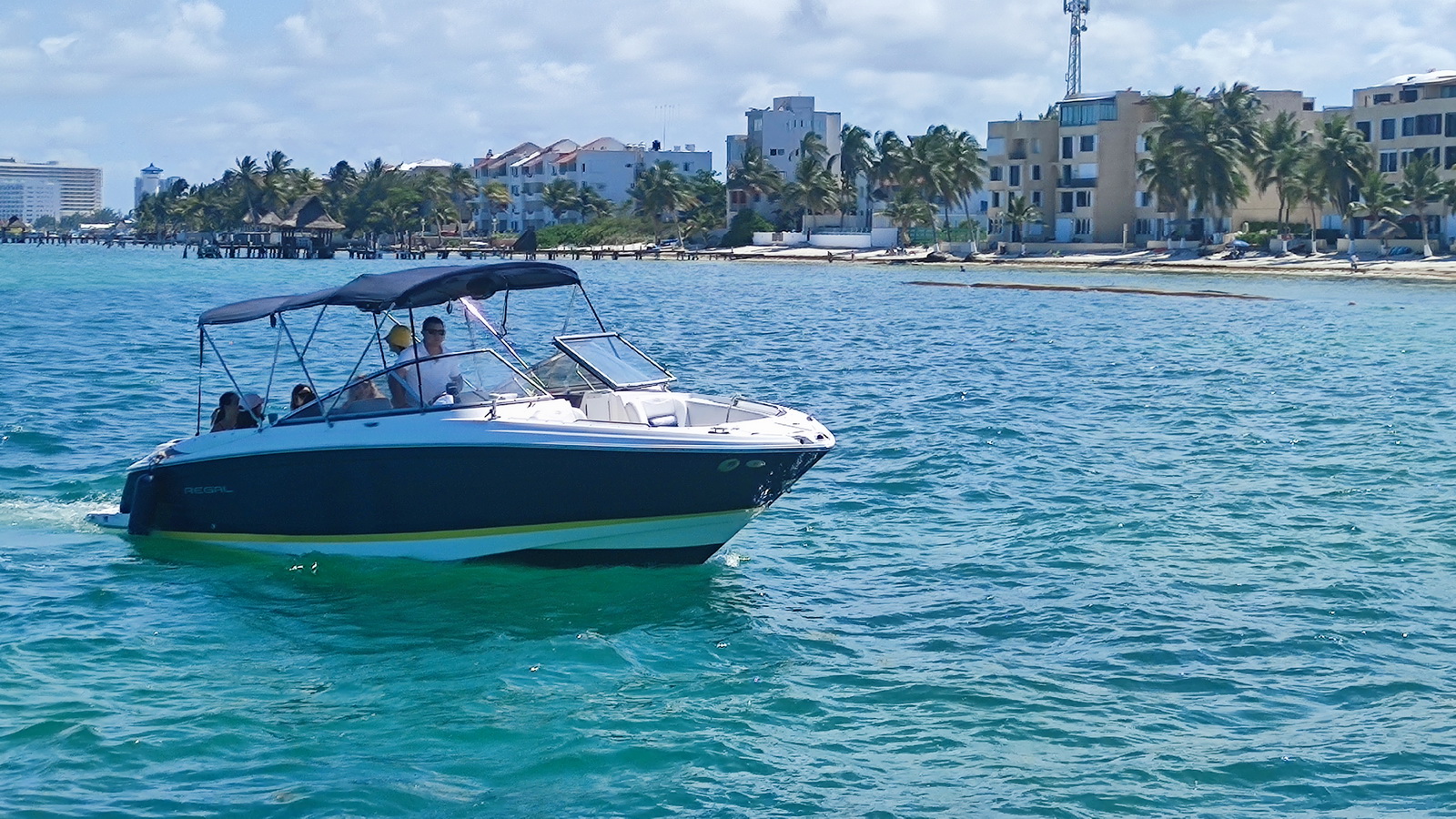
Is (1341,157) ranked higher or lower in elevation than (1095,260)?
higher

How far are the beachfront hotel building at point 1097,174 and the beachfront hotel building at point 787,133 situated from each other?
3988 cm

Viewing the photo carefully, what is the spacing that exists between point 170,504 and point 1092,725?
1003 cm

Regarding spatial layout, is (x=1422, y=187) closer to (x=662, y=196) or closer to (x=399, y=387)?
(x=399, y=387)

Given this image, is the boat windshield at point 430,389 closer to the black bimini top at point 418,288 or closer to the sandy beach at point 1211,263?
the black bimini top at point 418,288

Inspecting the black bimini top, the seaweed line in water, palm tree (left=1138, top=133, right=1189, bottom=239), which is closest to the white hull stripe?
the black bimini top

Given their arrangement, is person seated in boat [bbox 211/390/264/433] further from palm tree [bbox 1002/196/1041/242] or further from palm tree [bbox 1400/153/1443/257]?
palm tree [bbox 1002/196/1041/242]

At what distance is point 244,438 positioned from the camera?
50.4 ft

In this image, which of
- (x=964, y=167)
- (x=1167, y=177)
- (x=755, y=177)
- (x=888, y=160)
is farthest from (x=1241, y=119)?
(x=755, y=177)

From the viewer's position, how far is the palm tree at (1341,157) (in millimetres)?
92188

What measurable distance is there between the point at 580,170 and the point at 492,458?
16732 cm

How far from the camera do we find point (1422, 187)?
287 ft

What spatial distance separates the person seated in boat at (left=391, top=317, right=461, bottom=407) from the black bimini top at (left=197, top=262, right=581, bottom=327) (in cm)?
33

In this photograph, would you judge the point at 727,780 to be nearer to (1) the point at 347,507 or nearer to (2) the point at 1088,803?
(2) the point at 1088,803

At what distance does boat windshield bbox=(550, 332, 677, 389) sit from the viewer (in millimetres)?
15414
